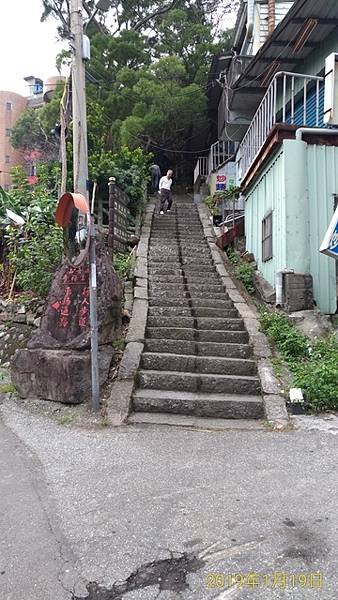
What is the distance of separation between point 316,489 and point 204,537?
1.11 meters

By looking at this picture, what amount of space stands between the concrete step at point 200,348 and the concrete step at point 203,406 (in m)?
1.13

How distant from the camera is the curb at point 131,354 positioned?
213 inches

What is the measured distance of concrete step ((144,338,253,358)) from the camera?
6734 mm

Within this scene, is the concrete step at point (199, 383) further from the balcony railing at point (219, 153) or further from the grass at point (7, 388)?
the balcony railing at point (219, 153)

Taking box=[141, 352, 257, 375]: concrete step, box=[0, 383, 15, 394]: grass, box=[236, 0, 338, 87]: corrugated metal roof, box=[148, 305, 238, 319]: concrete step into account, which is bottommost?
box=[0, 383, 15, 394]: grass

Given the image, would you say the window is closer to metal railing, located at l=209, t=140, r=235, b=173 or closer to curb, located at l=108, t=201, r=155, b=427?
curb, located at l=108, t=201, r=155, b=427

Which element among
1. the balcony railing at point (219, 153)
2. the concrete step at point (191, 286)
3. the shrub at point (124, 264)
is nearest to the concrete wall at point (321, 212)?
the concrete step at point (191, 286)

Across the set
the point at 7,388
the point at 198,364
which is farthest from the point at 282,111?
the point at 7,388

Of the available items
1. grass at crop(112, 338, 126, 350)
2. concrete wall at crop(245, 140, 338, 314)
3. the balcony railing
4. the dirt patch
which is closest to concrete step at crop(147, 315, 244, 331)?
grass at crop(112, 338, 126, 350)

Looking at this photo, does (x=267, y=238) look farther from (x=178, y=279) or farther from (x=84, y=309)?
(x=84, y=309)

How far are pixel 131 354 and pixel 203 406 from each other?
4.38 feet

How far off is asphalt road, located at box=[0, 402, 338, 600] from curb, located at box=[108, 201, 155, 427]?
1.36ft

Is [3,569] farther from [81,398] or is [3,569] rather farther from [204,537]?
[81,398]

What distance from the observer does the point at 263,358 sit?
6504 mm
